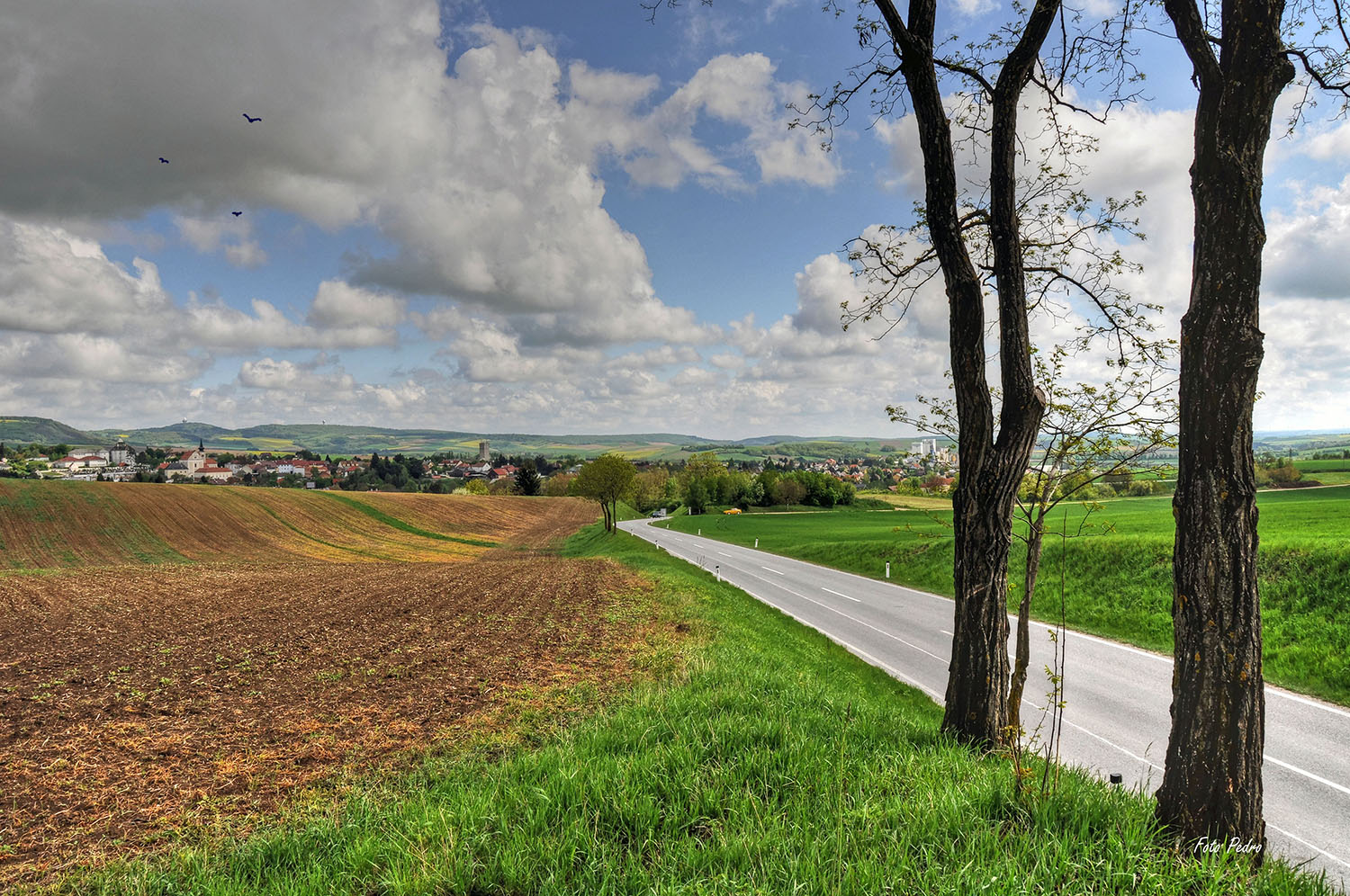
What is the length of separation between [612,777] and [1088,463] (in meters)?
5.12

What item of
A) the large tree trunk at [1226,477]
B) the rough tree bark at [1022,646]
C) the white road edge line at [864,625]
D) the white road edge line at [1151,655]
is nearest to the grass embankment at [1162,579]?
the rough tree bark at [1022,646]

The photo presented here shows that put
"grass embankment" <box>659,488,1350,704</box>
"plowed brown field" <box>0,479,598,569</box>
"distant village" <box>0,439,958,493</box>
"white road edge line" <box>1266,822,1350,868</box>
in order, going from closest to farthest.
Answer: "white road edge line" <box>1266,822,1350,868</box>
"grass embankment" <box>659,488,1350,704</box>
"plowed brown field" <box>0,479,598,569</box>
"distant village" <box>0,439,958,493</box>

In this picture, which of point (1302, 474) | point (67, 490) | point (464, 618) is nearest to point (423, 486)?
point (67, 490)

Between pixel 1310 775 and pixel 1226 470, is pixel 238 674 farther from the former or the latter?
pixel 1310 775

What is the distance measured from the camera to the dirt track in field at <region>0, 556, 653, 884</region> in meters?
5.50

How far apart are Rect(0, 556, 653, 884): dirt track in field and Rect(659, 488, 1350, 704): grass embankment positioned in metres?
6.49

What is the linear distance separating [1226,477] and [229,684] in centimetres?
1226

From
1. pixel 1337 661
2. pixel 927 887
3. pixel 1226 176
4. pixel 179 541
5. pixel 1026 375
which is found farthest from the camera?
pixel 179 541

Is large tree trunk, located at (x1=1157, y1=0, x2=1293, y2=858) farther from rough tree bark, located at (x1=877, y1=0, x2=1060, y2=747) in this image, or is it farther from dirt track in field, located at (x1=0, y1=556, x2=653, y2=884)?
dirt track in field, located at (x1=0, y1=556, x2=653, y2=884)

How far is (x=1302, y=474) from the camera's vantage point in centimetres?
4669

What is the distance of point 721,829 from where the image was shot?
3873mm

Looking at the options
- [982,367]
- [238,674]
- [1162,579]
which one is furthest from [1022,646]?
[1162,579]

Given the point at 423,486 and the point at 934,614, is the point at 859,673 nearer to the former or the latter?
the point at 934,614

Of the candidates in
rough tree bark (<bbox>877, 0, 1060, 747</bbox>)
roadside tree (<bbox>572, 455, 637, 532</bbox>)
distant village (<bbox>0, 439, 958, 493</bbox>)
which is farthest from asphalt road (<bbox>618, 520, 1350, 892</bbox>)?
distant village (<bbox>0, 439, 958, 493</bbox>)
